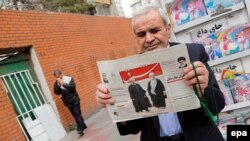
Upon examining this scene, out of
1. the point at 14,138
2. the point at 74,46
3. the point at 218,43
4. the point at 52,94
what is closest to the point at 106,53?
the point at 74,46

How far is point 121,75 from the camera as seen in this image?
1956 mm

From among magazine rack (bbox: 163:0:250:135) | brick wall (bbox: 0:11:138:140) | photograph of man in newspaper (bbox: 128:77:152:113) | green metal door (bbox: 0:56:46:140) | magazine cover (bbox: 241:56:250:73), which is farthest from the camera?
brick wall (bbox: 0:11:138:140)

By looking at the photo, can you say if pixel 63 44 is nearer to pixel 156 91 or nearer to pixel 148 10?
pixel 148 10

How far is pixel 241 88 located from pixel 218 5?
87cm

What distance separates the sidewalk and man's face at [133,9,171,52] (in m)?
5.17

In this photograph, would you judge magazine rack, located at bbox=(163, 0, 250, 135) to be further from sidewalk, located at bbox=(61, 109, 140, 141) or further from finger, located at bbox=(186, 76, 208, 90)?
sidewalk, located at bbox=(61, 109, 140, 141)

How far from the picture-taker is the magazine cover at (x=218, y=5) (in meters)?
3.69

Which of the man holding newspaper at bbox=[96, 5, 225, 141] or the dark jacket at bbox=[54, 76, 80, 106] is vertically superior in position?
the man holding newspaper at bbox=[96, 5, 225, 141]

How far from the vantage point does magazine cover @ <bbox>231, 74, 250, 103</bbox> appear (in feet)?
12.4

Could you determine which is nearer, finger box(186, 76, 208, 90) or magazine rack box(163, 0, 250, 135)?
finger box(186, 76, 208, 90)

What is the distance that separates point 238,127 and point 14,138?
21.0ft

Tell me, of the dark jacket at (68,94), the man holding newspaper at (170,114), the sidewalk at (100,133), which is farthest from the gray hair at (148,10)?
the dark jacket at (68,94)

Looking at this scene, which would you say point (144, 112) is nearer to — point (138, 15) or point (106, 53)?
point (138, 15)

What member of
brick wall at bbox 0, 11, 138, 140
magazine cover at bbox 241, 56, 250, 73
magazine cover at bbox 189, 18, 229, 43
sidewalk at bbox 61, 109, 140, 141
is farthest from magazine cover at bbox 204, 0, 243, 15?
brick wall at bbox 0, 11, 138, 140
